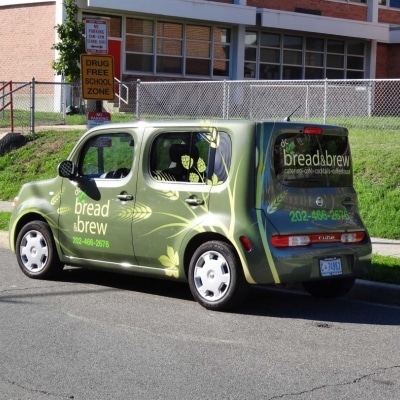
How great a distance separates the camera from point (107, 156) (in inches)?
377

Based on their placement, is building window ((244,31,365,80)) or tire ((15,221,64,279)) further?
building window ((244,31,365,80))

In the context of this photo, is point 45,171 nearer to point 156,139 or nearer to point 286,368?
point 156,139

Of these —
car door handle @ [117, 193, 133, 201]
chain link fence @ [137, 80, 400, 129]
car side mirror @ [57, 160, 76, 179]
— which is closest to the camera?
car door handle @ [117, 193, 133, 201]

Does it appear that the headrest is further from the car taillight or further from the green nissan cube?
the car taillight

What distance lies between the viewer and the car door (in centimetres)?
909

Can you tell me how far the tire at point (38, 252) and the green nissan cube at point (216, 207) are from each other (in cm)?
14

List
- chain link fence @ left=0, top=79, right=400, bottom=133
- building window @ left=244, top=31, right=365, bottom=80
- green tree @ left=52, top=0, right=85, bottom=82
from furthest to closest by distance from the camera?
building window @ left=244, top=31, right=365, bottom=80
green tree @ left=52, top=0, right=85, bottom=82
chain link fence @ left=0, top=79, right=400, bottom=133

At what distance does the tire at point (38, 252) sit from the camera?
9844 millimetres

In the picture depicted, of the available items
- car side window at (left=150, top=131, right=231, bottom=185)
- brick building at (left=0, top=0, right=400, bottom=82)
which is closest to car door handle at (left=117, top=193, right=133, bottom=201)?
car side window at (left=150, top=131, right=231, bottom=185)

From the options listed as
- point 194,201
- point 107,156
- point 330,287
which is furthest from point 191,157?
point 330,287

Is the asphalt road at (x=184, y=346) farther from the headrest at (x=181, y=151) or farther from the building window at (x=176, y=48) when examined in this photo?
the building window at (x=176, y=48)

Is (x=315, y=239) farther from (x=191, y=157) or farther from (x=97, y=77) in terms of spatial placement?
(x=97, y=77)

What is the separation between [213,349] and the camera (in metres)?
6.97

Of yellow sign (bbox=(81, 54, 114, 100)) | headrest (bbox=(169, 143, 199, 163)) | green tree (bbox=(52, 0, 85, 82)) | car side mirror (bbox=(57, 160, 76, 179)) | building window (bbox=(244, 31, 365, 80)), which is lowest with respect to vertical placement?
car side mirror (bbox=(57, 160, 76, 179))
